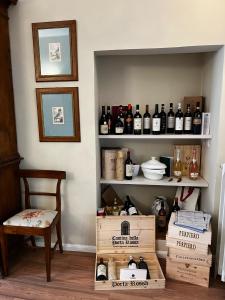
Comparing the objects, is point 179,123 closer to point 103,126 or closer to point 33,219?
point 103,126

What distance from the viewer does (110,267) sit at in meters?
1.79

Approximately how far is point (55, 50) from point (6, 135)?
2.76 ft

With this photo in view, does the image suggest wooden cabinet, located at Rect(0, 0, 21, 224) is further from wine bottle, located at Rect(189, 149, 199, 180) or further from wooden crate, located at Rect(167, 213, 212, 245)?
wine bottle, located at Rect(189, 149, 199, 180)

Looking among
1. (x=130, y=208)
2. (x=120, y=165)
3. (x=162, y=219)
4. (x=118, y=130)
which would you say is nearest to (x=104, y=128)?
(x=118, y=130)

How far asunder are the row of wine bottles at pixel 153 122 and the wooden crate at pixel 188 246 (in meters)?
0.92

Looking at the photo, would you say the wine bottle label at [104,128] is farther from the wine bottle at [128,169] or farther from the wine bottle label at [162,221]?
the wine bottle label at [162,221]

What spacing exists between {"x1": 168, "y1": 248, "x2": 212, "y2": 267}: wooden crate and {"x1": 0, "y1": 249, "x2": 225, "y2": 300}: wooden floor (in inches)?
7.4

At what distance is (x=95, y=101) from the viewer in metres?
1.91

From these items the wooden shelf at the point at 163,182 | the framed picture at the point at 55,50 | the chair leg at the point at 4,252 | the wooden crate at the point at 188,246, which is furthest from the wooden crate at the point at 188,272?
the framed picture at the point at 55,50

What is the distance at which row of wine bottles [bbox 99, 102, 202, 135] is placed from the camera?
1.96 metres

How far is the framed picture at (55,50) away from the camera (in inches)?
70.9

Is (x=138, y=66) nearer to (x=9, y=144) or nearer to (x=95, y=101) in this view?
(x=95, y=101)

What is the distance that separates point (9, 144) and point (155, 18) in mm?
1601

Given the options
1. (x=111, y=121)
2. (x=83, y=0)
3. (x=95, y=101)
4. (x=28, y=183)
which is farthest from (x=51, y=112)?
(x=83, y=0)
